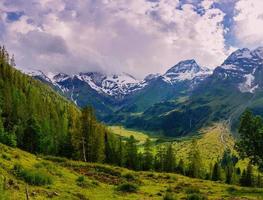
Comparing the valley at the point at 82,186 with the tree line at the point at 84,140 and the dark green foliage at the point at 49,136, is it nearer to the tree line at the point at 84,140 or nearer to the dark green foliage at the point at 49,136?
the tree line at the point at 84,140

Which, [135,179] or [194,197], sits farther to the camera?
[135,179]

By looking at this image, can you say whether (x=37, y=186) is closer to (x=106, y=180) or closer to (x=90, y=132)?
(x=106, y=180)

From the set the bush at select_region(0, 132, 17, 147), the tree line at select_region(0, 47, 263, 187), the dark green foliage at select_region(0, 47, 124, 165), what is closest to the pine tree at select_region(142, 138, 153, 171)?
the tree line at select_region(0, 47, 263, 187)

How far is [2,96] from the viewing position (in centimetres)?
13225

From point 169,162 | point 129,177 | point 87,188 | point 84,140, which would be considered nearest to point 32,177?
point 87,188

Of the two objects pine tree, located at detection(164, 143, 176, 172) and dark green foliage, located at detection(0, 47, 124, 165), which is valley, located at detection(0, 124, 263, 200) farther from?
pine tree, located at detection(164, 143, 176, 172)

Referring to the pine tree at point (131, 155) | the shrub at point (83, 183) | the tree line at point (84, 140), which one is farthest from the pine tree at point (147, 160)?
the shrub at point (83, 183)

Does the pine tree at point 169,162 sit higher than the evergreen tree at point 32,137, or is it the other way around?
the evergreen tree at point 32,137

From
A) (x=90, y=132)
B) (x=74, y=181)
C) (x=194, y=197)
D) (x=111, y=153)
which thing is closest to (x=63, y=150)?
(x=90, y=132)

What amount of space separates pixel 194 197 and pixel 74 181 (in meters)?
16.7

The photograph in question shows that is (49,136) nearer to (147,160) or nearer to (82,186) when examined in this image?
(147,160)

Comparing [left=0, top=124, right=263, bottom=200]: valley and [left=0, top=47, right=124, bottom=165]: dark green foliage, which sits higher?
[left=0, top=47, right=124, bottom=165]: dark green foliage

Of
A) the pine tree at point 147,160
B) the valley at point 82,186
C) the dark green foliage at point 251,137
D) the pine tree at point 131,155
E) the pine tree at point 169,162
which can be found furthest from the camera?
the pine tree at point 169,162

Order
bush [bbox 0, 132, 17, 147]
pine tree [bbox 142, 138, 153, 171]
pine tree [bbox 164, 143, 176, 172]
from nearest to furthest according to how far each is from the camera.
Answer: bush [bbox 0, 132, 17, 147], pine tree [bbox 142, 138, 153, 171], pine tree [bbox 164, 143, 176, 172]
